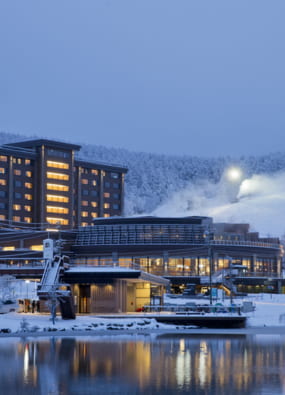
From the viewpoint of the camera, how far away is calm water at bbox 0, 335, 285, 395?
3152cm

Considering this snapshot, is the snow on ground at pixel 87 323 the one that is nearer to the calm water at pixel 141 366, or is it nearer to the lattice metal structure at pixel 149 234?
the calm water at pixel 141 366

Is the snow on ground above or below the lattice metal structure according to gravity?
below

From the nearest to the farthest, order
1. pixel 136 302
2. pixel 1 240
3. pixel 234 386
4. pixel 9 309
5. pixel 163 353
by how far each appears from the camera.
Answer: pixel 234 386
pixel 163 353
pixel 9 309
pixel 136 302
pixel 1 240

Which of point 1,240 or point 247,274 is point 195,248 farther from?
point 1,240

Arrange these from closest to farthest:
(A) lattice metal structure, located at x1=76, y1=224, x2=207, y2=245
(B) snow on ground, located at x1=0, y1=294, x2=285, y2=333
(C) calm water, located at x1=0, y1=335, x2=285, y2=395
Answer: (C) calm water, located at x1=0, y1=335, x2=285, y2=395, (B) snow on ground, located at x1=0, y1=294, x2=285, y2=333, (A) lattice metal structure, located at x1=76, y1=224, x2=207, y2=245

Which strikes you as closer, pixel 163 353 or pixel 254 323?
pixel 163 353

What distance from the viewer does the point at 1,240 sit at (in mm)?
168250

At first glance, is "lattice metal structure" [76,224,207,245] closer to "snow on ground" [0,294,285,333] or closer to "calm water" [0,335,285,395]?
"snow on ground" [0,294,285,333]

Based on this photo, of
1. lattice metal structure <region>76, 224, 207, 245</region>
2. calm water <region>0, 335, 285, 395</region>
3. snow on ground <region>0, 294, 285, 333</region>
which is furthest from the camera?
lattice metal structure <region>76, 224, 207, 245</region>

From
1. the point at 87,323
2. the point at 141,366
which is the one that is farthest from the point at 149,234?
the point at 141,366

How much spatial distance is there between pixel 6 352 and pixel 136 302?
160 ft

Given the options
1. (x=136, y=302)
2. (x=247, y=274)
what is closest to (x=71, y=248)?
(x=247, y=274)

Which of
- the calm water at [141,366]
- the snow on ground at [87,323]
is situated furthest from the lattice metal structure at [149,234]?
the calm water at [141,366]

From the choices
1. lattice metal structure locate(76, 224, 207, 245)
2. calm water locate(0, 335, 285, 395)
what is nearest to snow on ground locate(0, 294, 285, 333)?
calm water locate(0, 335, 285, 395)
